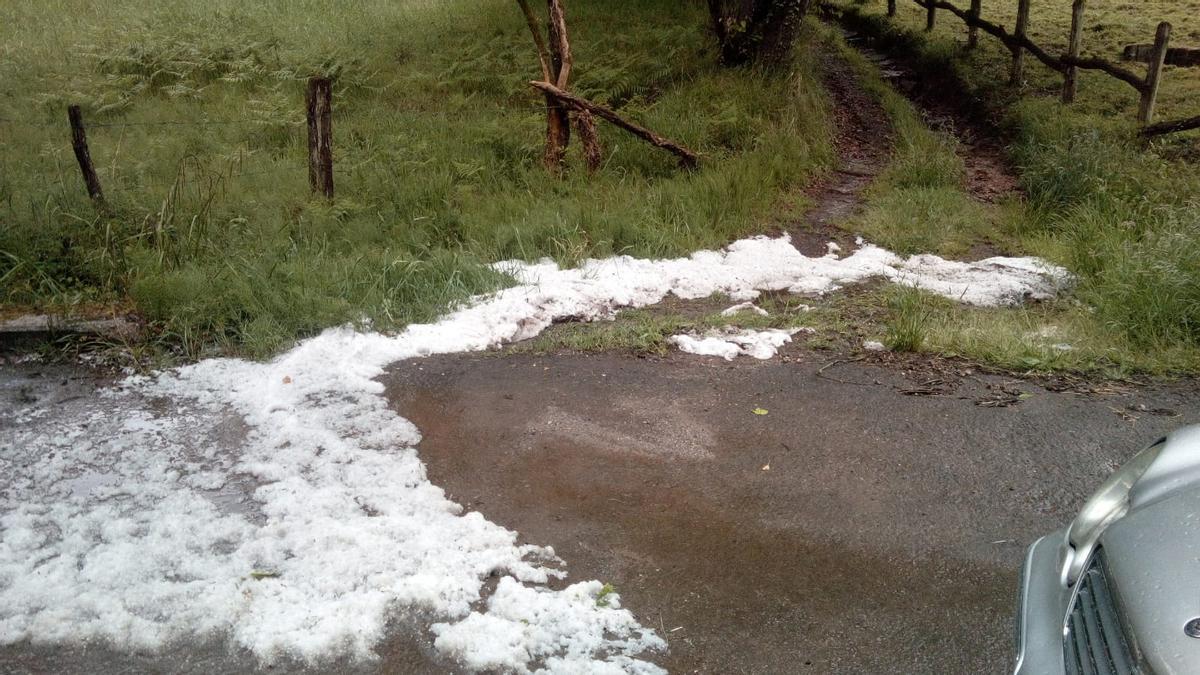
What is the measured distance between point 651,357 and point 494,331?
1.18m

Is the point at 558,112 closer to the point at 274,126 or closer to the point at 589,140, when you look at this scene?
the point at 589,140

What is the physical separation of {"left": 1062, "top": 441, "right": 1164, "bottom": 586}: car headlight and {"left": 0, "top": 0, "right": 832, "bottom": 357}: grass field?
4672mm

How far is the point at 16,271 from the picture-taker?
649cm

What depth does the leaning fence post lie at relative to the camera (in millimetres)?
11297

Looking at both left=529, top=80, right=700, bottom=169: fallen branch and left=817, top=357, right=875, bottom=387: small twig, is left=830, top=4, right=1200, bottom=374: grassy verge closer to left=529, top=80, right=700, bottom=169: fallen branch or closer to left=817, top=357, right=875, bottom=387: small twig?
left=817, top=357, right=875, bottom=387: small twig

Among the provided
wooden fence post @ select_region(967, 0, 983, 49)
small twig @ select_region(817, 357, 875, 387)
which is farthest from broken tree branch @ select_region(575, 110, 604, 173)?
wooden fence post @ select_region(967, 0, 983, 49)

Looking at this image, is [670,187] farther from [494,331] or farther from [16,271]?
[16,271]

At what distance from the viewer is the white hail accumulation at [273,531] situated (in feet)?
11.0

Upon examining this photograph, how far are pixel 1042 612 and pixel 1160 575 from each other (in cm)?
40

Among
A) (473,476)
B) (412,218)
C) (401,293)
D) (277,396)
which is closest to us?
(473,476)

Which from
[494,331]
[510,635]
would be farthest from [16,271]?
[510,635]

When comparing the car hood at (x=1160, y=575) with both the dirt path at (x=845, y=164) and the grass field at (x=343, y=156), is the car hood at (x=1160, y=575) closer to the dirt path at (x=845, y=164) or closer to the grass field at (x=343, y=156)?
the grass field at (x=343, y=156)

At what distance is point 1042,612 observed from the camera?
2578 mm

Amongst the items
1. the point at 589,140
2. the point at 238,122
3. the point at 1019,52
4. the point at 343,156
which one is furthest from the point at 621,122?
the point at 1019,52
